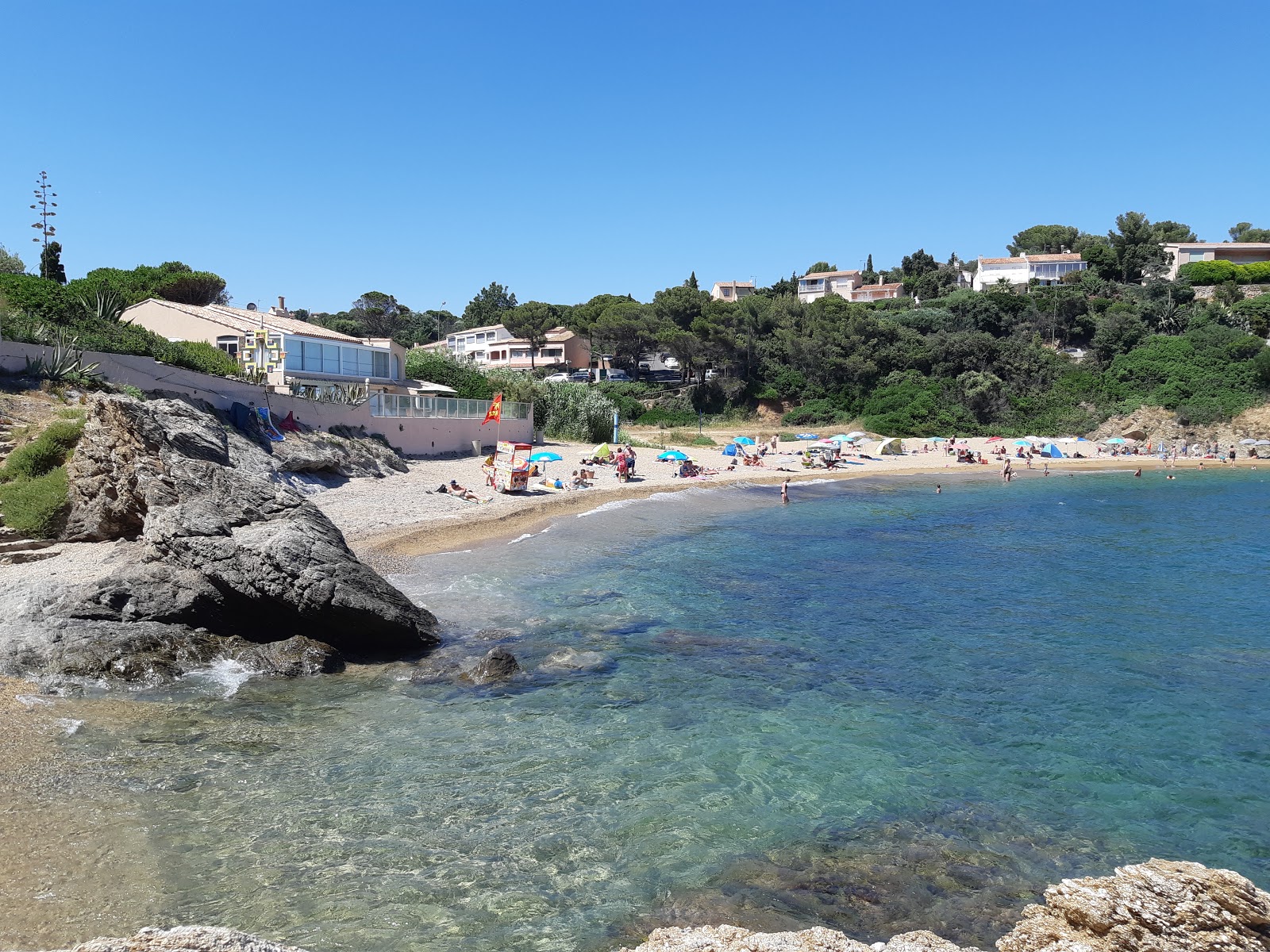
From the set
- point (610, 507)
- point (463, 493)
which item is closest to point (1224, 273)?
point (610, 507)

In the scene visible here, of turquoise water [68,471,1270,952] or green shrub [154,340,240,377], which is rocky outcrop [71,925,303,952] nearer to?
turquoise water [68,471,1270,952]

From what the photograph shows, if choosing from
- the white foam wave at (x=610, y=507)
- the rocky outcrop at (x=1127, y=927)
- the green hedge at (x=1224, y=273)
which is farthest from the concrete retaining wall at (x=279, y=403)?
the green hedge at (x=1224, y=273)

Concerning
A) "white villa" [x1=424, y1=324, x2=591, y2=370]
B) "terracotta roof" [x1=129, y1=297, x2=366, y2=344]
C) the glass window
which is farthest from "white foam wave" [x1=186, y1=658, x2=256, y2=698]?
"white villa" [x1=424, y1=324, x2=591, y2=370]

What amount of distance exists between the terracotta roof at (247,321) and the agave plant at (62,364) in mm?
12786

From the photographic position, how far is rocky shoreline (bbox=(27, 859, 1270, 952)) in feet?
17.2

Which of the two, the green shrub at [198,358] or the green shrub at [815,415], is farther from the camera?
the green shrub at [815,415]

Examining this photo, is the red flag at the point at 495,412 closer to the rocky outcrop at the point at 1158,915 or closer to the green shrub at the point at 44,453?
the green shrub at the point at 44,453

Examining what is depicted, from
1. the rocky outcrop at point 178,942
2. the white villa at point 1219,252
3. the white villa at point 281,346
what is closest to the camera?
the rocky outcrop at point 178,942

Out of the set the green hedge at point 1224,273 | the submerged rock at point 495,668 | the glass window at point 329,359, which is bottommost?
the submerged rock at point 495,668

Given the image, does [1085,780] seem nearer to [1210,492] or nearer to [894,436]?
[1210,492]

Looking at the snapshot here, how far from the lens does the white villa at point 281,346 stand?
3519 centimetres

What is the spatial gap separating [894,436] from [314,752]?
54.9 meters

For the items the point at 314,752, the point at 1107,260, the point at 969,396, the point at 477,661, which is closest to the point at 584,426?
the point at 969,396

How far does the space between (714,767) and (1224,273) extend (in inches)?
3574
